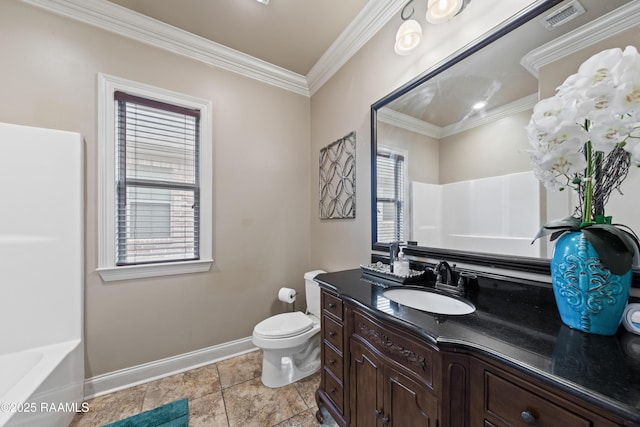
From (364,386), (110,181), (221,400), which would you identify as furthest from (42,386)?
(364,386)

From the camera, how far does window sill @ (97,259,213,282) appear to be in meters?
1.79

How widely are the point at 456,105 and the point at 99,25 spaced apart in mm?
2548

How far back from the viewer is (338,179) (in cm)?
221

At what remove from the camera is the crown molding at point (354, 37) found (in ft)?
5.53

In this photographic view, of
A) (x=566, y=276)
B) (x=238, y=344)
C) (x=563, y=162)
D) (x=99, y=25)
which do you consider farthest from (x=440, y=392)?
(x=99, y=25)

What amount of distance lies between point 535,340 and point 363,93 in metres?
1.85

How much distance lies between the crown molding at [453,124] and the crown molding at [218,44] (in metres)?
0.68

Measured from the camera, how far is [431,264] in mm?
1421

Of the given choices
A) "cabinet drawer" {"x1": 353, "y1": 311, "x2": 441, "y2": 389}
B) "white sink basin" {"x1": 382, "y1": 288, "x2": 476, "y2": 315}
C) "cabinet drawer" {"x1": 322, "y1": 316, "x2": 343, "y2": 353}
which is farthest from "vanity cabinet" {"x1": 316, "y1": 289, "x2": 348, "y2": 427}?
"white sink basin" {"x1": 382, "y1": 288, "x2": 476, "y2": 315}

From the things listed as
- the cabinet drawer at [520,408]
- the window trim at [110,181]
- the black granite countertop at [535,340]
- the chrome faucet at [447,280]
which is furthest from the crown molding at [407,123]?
the window trim at [110,181]

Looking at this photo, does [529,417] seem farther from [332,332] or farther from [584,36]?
[584,36]

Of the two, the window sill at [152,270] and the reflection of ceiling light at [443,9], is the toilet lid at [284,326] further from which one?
the reflection of ceiling light at [443,9]

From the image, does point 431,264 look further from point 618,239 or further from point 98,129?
point 98,129

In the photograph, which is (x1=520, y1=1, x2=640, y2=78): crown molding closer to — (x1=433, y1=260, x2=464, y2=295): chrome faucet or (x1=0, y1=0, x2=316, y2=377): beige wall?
(x1=433, y1=260, x2=464, y2=295): chrome faucet
